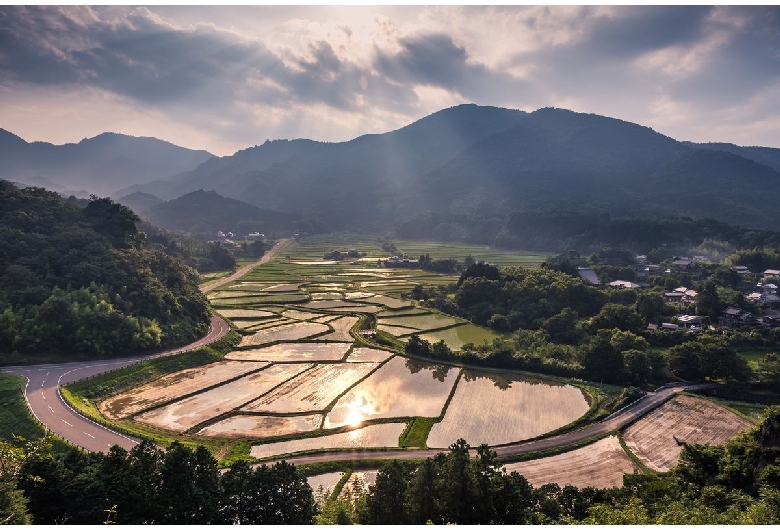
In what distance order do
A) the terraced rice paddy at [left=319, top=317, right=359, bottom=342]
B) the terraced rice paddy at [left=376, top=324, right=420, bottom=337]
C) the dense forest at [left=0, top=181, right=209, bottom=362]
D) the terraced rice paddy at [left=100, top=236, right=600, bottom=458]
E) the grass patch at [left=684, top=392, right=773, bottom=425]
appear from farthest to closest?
the terraced rice paddy at [left=376, top=324, right=420, bottom=337] < the terraced rice paddy at [left=319, top=317, right=359, bottom=342] < the dense forest at [left=0, top=181, right=209, bottom=362] < the grass patch at [left=684, top=392, right=773, bottom=425] < the terraced rice paddy at [left=100, top=236, right=600, bottom=458]

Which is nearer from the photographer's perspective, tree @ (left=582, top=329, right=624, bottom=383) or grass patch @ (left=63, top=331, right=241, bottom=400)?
grass patch @ (left=63, top=331, right=241, bottom=400)

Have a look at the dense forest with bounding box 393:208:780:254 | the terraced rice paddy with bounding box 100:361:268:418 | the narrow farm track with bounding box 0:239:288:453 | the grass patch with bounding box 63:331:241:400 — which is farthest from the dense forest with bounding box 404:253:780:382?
the dense forest with bounding box 393:208:780:254

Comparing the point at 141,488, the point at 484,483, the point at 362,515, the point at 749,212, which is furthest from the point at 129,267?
→ the point at 749,212

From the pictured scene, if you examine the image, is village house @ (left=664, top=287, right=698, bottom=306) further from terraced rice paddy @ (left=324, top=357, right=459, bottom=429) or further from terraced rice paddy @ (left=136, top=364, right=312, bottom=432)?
terraced rice paddy @ (left=136, top=364, right=312, bottom=432)

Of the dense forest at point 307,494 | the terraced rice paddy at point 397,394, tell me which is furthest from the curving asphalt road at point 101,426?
the dense forest at point 307,494

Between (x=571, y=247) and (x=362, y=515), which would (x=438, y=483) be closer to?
(x=362, y=515)

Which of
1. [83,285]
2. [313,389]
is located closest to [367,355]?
[313,389]

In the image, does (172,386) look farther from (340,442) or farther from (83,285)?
(83,285)

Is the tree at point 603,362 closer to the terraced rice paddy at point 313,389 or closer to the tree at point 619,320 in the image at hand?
the tree at point 619,320
